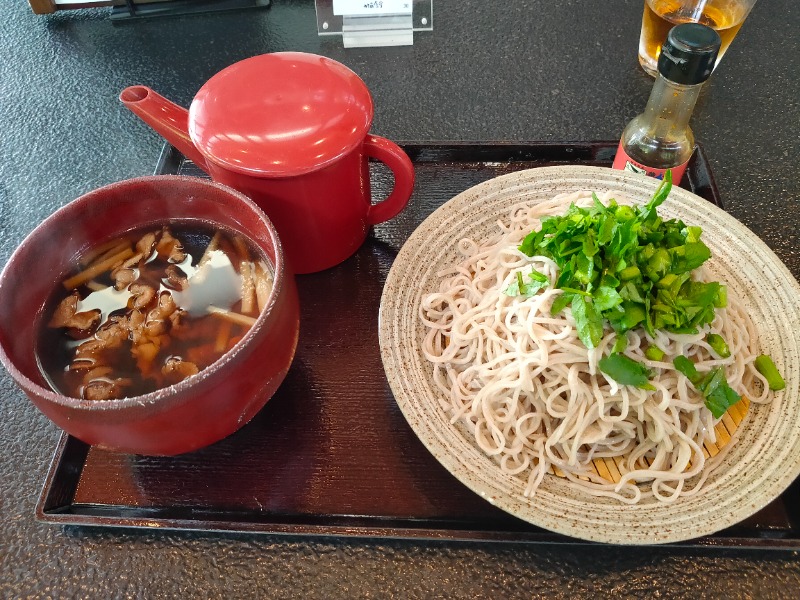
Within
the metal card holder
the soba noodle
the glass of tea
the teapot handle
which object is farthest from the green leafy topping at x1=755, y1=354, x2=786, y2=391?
the metal card holder

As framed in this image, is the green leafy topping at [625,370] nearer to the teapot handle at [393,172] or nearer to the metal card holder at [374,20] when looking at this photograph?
the teapot handle at [393,172]

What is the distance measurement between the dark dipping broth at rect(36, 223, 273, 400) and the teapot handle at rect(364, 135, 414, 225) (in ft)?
1.06

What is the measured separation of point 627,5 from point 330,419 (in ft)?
6.29

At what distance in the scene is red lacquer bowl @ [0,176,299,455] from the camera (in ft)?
2.81

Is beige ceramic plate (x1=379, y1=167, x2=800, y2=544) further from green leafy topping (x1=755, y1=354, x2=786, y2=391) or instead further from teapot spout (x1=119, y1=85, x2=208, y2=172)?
teapot spout (x1=119, y1=85, x2=208, y2=172)

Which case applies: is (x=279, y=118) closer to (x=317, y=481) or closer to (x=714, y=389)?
(x=317, y=481)

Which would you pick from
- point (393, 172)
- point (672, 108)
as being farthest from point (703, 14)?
point (393, 172)

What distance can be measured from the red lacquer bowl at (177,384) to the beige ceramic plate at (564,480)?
0.76 ft

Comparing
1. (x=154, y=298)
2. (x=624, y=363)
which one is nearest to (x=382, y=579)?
(x=624, y=363)

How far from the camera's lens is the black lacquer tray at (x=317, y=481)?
99cm

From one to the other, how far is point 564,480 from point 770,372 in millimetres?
430

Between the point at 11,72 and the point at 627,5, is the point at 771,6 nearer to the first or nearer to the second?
the point at 627,5

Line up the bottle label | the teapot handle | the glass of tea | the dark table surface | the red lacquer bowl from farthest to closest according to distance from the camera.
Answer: the glass of tea → the bottle label → the teapot handle → the dark table surface → the red lacquer bowl

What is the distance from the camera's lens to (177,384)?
2.83 feet
